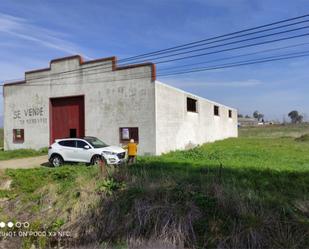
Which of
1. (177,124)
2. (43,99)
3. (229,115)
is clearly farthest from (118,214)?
(229,115)

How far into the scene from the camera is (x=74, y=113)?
73.9 feet

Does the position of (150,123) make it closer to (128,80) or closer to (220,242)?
(128,80)

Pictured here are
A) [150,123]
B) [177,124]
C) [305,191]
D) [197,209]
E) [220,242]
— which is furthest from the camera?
[177,124]

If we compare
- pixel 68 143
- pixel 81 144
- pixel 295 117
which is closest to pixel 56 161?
pixel 68 143

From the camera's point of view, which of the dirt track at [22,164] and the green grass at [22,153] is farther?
the green grass at [22,153]

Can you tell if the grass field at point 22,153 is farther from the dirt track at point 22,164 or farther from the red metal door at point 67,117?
the dirt track at point 22,164

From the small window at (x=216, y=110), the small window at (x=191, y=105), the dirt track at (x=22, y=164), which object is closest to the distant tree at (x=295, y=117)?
the small window at (x=216, y=110)

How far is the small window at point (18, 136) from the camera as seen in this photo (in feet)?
81.7

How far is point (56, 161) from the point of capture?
1684 cm

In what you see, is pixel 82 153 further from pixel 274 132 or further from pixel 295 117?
pixel 295 117

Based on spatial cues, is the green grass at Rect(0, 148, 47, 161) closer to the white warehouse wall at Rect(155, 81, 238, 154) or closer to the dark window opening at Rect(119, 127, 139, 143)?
the dark window opening at Rect(119, 127, 139, 143)

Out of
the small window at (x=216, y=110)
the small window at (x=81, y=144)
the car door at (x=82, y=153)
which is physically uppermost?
the small window at (x=216, y=110)

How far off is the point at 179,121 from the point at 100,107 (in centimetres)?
578

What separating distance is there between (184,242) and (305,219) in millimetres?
2674
